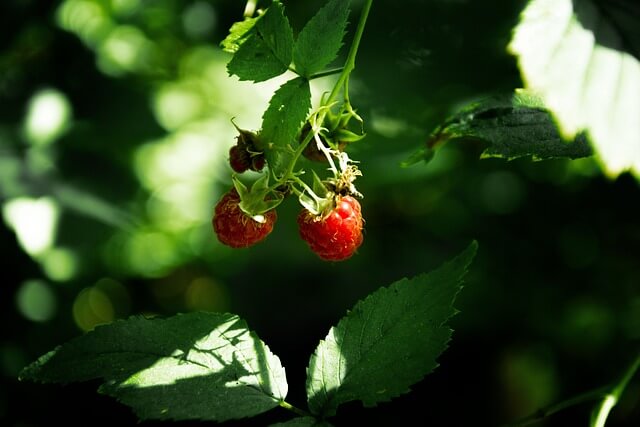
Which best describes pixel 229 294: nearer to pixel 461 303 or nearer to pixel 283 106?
pixel 461 303

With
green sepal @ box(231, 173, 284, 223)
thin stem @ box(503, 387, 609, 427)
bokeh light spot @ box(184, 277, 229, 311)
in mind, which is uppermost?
green sepal @ box(231, 173, 284, 223)

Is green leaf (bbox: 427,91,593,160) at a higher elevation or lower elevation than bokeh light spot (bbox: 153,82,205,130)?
higher

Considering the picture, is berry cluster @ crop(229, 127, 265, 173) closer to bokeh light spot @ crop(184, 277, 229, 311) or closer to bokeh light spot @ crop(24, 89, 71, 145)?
bokeh light spot @ crop(24, 89, 71, 145)

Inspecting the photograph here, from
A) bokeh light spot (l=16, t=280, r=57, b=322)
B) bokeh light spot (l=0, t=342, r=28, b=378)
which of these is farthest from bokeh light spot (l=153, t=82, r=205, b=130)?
bokeh light spot (l=0, t=342, r=28, b=378)

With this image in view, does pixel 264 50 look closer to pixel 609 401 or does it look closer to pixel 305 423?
pixel 305 423

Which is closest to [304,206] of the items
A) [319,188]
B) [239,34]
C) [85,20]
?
[319,188]

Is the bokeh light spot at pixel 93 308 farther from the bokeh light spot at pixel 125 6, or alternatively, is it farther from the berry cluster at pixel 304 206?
the berry cluster at pixel 304 206
